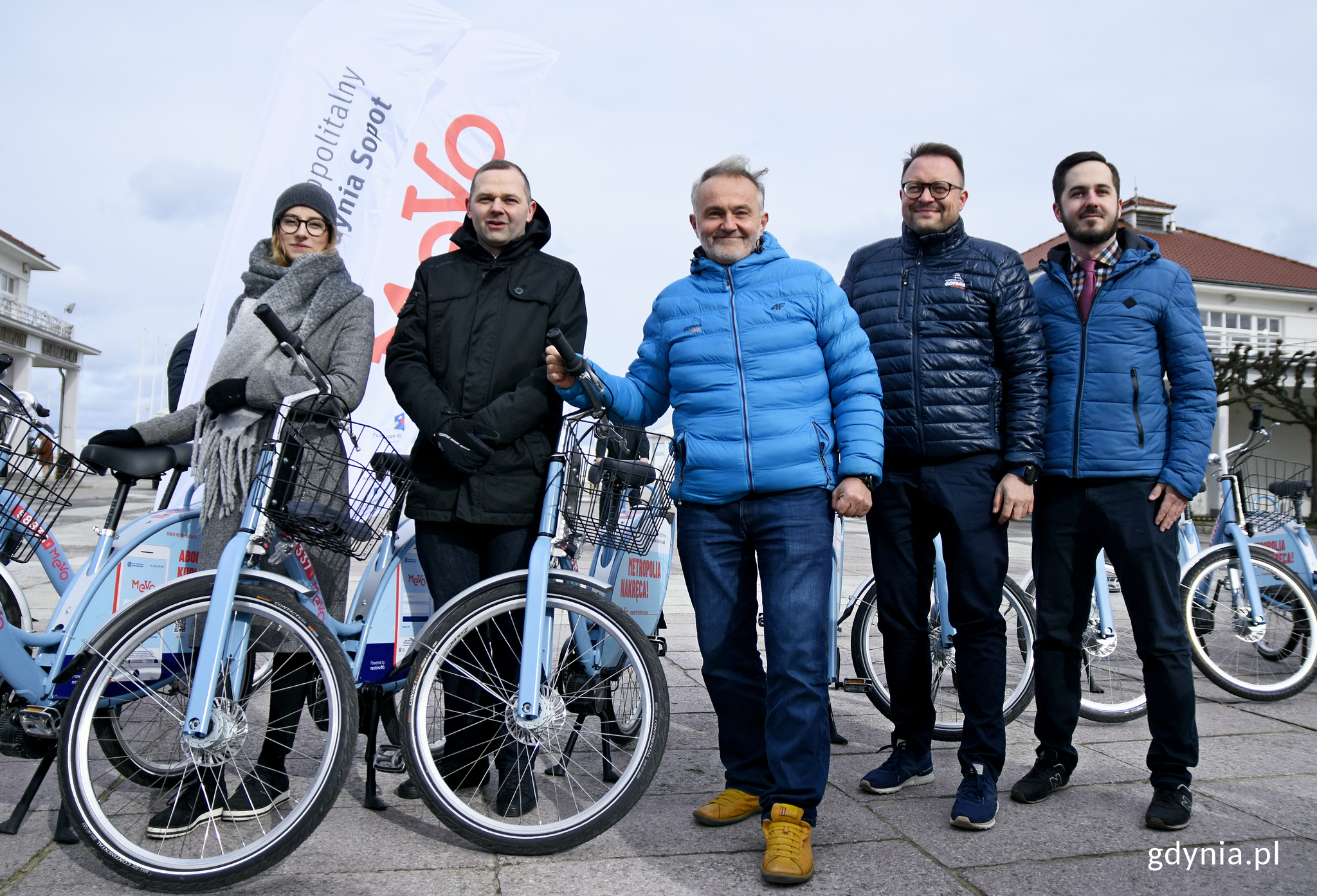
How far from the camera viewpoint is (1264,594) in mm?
4895

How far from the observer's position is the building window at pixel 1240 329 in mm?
38438

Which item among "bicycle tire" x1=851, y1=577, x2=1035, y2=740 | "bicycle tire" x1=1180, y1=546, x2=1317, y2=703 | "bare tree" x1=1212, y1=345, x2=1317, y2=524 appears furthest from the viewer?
"bare tree" x1=1212, y1=345, x2=1317, y2=524

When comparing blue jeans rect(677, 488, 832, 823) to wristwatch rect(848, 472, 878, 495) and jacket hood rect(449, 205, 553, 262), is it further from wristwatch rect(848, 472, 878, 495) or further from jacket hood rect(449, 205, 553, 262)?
jacket hood rect(449, 205, 553, 262)

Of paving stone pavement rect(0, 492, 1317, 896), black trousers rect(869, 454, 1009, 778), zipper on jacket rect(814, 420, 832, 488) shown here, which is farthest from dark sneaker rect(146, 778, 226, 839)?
black trousers rect(869, 454, 1009, 778)

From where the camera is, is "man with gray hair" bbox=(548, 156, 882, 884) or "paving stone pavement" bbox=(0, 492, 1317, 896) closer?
"paving stone pavement" bbox=(0, 492, 1317, 896)

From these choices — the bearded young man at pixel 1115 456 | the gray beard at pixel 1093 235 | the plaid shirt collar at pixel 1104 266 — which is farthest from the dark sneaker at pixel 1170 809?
the gray beard at pixel 1093 235

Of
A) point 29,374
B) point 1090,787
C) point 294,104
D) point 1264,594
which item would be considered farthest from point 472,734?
point 29,374

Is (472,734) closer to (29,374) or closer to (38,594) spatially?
(38,594)

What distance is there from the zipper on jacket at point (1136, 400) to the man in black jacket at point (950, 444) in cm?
30

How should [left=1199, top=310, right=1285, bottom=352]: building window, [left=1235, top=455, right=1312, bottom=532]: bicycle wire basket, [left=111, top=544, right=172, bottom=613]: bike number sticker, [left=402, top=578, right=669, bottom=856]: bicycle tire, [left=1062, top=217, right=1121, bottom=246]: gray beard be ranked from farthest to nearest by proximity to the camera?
[left=1199, top=310, right=1285, bottom=352]: building window → [left=1235, top=455, right=1312, bottom=532]: bicycle wire basket → [left=1062, top=217, right=1121, bottom=246]: gray beard → [left=111, top=544, right=172, bottom=613]: bike number sticker → [left=402, top=578, right=669, bottom=856]: bicycle tire

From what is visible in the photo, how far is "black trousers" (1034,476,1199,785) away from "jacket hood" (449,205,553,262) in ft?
6.54

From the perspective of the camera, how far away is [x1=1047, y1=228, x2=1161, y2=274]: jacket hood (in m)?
3.28

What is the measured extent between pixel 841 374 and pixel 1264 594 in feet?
11.3

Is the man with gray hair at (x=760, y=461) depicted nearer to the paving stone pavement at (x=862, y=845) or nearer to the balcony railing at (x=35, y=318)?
the paving stone pavement at (x=862, y=845)
